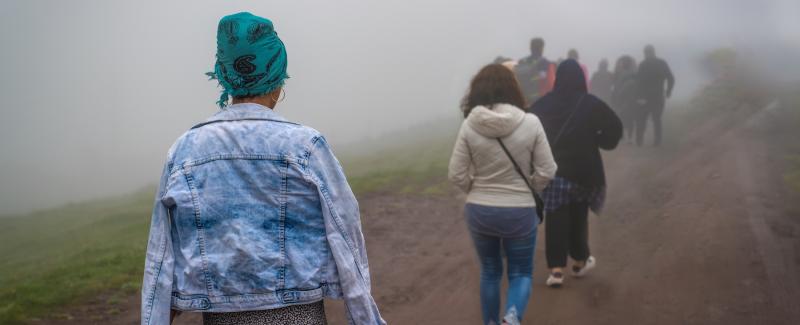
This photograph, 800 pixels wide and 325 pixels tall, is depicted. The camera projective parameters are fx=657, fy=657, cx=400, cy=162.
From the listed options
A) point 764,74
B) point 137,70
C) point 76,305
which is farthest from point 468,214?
point 137,70

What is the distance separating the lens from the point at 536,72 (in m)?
10.3

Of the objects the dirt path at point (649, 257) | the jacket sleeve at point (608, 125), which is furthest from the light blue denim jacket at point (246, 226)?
the jacket sleeve at point (608, 125)

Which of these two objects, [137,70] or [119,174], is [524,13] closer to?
[119,174]

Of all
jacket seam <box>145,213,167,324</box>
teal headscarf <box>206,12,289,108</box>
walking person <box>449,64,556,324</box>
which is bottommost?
walking person <box>449,64,556,324</box>

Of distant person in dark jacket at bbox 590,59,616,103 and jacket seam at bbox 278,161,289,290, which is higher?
jacket seam at bbox 278,161,289,290

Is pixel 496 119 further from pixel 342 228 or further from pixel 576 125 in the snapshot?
pixel 342 228

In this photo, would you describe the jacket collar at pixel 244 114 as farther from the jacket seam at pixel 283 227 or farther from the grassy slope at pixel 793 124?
the grassy slope at pixel 793 124

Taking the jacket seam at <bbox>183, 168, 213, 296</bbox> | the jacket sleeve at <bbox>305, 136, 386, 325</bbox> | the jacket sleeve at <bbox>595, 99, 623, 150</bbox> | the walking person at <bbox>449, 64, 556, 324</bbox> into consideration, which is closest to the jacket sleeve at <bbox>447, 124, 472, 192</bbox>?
the walking person at <bbox>449, 64, 556, 324</bbox>

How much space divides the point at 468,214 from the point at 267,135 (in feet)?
8.73

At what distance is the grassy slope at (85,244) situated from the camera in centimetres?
705

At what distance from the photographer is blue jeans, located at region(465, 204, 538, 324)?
14.4 feet

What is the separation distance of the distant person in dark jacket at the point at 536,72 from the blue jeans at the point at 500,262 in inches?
239

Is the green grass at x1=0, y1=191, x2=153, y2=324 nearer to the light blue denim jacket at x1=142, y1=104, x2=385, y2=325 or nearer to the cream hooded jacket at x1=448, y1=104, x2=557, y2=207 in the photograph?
the cream hooded jacket at x1=448, y1=104, x2=557, y2=207

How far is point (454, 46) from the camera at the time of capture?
48750mm
